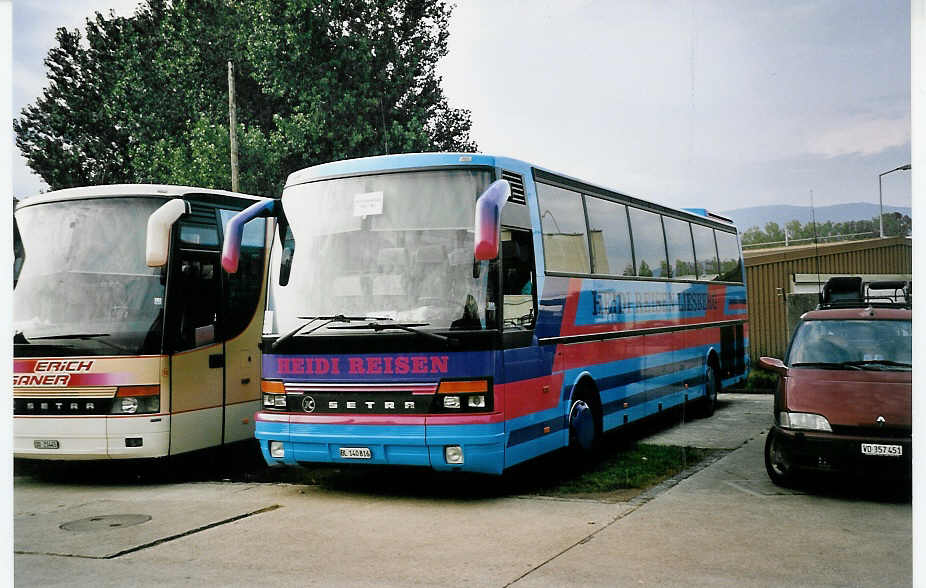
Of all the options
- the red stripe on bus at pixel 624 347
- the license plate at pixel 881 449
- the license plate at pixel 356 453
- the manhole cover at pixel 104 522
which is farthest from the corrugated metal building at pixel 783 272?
the manhole cover at pixel 104 522

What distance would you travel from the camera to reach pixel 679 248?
14047 millimetres

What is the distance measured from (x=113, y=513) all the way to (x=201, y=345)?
2.28 m

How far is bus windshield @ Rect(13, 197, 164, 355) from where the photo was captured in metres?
9.61

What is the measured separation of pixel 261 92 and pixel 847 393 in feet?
34.7

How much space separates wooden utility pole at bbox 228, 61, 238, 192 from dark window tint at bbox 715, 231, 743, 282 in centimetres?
810

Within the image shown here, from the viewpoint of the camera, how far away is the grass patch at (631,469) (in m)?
9.15

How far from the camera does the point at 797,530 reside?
7.22 metres

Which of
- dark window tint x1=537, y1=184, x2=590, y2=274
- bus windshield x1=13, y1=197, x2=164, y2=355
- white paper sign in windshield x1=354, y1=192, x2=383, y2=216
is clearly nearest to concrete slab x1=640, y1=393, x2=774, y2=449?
dark window tint x1=537, y1=184, x2=590, y2=274

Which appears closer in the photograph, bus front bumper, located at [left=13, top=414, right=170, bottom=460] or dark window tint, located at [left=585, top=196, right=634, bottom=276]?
bus front bumper, located at [left=13, top=414, right=170, bottom=460]

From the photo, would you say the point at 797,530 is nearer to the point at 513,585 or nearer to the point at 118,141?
the point at 513,585

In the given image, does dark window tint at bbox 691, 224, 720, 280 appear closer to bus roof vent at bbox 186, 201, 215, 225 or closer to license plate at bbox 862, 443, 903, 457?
license plate at bbox 862, 443, 903, 457

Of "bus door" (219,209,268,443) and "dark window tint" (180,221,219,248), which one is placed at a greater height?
"dark window tint" (180,221,219,248)

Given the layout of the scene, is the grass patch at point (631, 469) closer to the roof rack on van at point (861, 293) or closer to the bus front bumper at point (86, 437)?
the roof rack on van at point (861, 293)
